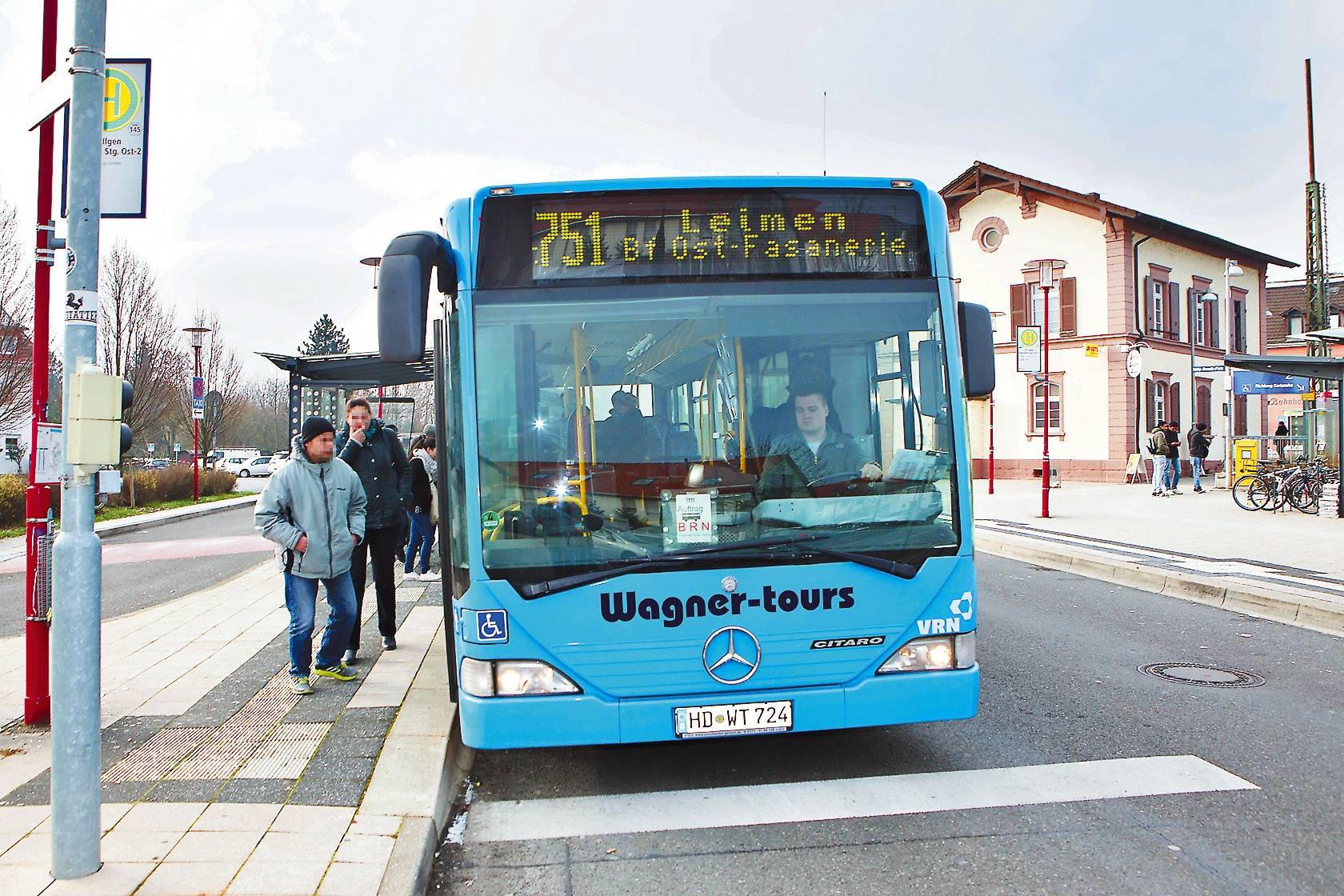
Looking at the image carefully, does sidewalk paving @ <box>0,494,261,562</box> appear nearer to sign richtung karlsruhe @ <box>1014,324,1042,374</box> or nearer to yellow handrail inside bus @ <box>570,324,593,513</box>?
yellow handrail inside bus @ <box>570,324,593,513</box>

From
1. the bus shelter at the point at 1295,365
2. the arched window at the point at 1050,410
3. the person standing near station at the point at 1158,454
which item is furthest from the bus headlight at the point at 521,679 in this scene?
the arched window at the point at 1050,410

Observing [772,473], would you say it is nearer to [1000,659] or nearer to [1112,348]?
[1000,659]

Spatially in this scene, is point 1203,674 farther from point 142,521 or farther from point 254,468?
point 254,468

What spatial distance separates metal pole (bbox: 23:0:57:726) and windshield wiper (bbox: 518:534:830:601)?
2717 mm

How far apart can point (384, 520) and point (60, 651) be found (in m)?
3.90

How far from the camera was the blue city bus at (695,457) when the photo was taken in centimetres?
447

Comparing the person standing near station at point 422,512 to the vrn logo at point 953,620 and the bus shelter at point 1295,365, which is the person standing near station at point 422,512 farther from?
the bus shelter at point 1295,365

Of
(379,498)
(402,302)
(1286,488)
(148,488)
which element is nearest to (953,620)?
(402,302)

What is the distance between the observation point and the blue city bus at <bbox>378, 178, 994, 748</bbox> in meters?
4.47

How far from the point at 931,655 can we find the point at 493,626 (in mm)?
1918

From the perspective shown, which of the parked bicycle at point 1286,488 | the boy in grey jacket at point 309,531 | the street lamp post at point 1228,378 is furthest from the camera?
the street lamp post at point 1228,378

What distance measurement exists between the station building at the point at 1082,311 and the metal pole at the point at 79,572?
32446 mm

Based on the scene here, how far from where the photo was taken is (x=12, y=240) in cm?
2067

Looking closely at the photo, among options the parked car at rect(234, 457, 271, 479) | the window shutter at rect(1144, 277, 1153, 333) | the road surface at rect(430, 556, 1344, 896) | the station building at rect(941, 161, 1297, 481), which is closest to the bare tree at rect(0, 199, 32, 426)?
the road surface at rect(430, 556, 1344, 896)
